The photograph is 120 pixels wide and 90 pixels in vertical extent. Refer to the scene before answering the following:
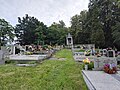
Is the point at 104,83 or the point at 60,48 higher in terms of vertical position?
the point at 60,48

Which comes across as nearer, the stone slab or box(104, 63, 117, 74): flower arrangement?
the stone slab

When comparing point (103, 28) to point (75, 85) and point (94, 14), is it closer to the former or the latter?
point (94, 14)

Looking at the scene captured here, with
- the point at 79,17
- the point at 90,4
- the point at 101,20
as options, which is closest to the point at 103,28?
the point at 101,20

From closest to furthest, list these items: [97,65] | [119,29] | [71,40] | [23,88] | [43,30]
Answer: [23,88] < [97,65] < [119,29] < [71,40] < [43,30]

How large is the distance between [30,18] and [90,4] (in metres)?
21.5

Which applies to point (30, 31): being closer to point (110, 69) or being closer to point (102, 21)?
point (102, 21)

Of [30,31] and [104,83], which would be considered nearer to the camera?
[104,83]

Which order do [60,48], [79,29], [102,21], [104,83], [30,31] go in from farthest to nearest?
1. [30,31]
2. [79,29]
3. [60,48]
4. [102,21]
5. [104,83]

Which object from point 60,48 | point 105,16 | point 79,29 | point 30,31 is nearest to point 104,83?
point 105,16

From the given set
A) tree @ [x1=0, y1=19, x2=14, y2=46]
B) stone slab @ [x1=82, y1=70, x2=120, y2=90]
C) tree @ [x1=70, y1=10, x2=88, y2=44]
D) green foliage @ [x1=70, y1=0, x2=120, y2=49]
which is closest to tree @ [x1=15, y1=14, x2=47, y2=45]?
tree @ [x1=70, y1=10, x2=88, y2=44]

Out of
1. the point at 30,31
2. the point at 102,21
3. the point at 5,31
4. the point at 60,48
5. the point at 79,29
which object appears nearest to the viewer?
the point at 5,31

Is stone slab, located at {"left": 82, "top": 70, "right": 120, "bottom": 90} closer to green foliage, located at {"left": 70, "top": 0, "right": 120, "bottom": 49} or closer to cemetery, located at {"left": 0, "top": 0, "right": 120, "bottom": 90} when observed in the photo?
cemetery, located at {"left": 0, "top": 0, "right": 120, "bottom": 90}

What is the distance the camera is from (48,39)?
4578 centimetres

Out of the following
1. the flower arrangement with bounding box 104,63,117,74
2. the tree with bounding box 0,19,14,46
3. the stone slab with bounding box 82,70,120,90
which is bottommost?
the stone slab with bounding box 82,70,120,90
